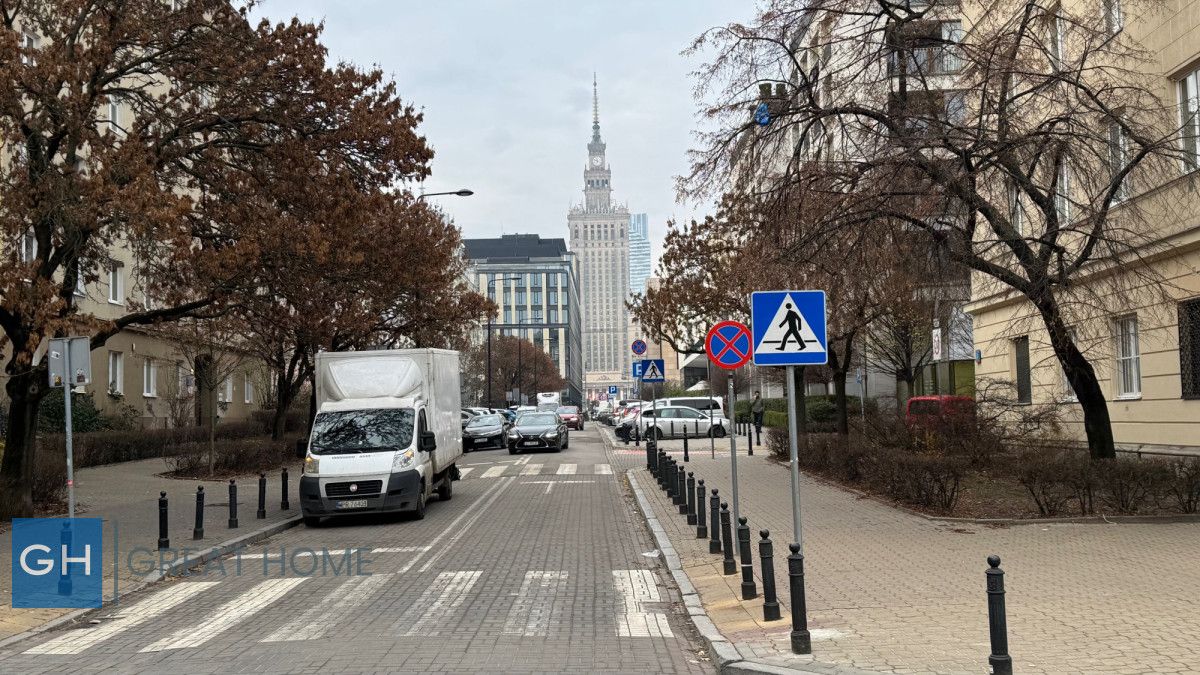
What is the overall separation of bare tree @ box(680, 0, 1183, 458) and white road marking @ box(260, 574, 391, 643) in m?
8.02

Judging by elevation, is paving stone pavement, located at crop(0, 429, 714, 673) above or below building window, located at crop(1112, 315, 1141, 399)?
below

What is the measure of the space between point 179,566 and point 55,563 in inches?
62.3

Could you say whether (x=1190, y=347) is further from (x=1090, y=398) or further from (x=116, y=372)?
(x=116, y=372)

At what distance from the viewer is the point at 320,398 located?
18.5m

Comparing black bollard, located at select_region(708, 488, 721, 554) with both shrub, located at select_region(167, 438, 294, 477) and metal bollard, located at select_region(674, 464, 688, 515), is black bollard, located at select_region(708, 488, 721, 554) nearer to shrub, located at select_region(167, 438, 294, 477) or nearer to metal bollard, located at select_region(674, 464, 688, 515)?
metal bollard, located at select_region(674, 464, 688, 515)

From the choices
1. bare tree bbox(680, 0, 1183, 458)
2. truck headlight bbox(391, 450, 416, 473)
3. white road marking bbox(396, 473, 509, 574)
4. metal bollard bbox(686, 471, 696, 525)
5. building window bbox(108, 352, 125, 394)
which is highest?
bare tree bbox(680, 0, 1183, 458)

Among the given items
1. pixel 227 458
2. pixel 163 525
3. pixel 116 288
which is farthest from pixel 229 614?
pixel 116 288

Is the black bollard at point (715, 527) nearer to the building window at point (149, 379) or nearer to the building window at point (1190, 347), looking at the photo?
the building window at point (1190, 347)

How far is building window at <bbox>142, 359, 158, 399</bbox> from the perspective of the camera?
36.8 m

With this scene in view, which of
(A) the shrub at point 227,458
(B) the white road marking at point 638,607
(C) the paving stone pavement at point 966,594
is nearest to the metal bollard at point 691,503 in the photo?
(C) the paving stone pavement at point 966,594

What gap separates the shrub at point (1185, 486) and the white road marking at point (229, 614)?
10.9 meters

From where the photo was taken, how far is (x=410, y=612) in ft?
30.0

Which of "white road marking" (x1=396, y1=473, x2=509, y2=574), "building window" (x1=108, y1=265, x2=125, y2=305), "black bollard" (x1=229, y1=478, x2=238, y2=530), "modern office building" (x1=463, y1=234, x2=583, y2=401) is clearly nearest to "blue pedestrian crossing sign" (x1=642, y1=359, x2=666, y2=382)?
"white road marking" (x1=396, y1=473, x2=509, y2=574)

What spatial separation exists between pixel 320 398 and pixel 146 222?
227 inches
